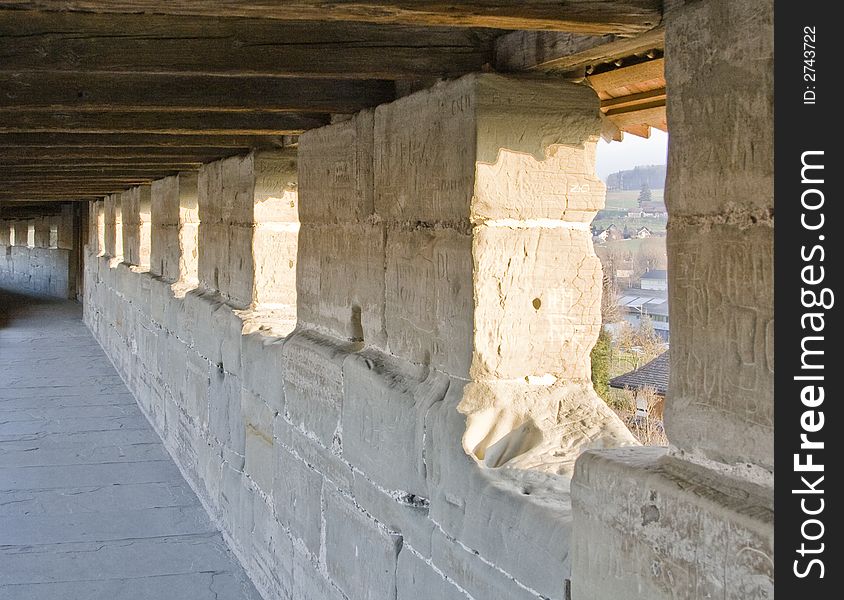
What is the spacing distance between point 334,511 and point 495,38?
2.15m

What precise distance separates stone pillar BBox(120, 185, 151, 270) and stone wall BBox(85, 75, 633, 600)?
246 inches

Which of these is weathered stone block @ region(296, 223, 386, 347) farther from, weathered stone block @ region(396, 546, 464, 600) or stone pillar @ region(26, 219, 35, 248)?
stone pillar @ region(26, 219, 35, 248)

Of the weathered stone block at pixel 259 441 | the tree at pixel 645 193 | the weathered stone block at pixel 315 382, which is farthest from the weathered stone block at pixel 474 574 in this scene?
the tree at pixel 645 193

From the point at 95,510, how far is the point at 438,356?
3879 mm

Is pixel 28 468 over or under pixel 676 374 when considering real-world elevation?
under

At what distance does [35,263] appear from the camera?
24938 mm

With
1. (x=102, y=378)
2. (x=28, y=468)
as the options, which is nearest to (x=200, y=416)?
(x=28, y=468)

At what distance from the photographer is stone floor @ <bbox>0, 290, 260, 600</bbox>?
549 centimetres

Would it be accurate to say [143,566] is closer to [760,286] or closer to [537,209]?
[537,209]

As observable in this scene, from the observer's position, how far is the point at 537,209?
Answer: 336cm

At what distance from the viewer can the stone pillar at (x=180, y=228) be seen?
898cm

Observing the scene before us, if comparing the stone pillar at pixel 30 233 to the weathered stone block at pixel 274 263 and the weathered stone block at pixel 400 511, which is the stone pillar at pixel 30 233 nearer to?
the weathered stone block at pixel 274 263

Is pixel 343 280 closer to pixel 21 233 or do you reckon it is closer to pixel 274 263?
pixel 274 263

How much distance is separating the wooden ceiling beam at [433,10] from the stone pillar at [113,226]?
36.2 ft
